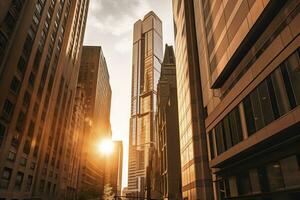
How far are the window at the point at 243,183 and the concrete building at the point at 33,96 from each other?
28.9 m

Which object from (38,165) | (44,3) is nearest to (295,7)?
(44,3)

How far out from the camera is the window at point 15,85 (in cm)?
3344

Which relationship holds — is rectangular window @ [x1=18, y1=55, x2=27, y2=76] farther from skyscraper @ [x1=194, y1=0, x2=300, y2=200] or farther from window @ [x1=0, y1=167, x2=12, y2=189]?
skyscraper @ [x1=194, y1=0, x2=300, y2=200]

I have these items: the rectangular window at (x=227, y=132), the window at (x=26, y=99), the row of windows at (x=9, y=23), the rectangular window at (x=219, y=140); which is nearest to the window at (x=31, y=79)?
the window at (x=26, y=99)

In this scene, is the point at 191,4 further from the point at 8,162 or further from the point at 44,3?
the point at 8,162

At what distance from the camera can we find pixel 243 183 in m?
22.0

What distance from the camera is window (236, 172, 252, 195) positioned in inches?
828

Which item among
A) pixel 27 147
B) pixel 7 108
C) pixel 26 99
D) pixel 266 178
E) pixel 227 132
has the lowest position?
pixel 266 178

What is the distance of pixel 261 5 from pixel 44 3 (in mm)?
38251

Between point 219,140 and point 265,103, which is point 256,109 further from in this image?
point 219,140

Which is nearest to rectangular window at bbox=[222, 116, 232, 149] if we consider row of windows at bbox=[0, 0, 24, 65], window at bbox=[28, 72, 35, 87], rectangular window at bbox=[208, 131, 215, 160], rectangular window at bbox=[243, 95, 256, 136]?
rectangular window at bbox=[243, 95, 256, 136]

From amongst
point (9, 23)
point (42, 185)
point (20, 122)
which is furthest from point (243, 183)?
point (42, 185)

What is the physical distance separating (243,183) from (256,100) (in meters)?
8.23

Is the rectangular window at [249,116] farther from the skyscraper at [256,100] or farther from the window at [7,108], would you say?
the window at [7,108]
